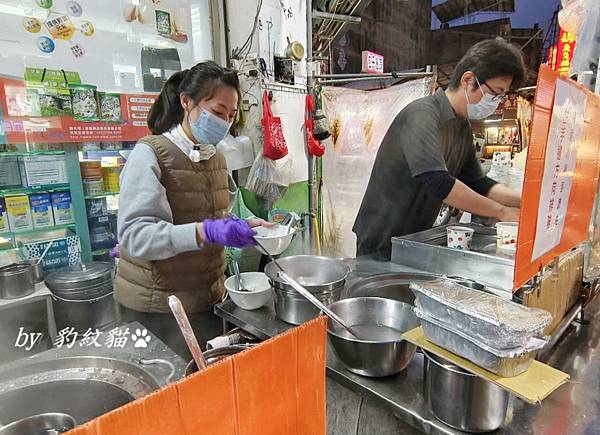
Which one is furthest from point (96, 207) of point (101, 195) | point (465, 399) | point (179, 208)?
point (465, 399)

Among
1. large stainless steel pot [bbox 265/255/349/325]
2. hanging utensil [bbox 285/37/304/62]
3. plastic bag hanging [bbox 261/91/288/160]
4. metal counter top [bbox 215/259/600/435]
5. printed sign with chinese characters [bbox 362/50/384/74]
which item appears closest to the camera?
metal counter top [bbox 215/259/600/435]

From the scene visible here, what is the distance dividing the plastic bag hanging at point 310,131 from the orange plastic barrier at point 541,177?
89.6 inches

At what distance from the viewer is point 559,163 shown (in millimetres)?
933

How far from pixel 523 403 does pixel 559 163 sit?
0.59 meters

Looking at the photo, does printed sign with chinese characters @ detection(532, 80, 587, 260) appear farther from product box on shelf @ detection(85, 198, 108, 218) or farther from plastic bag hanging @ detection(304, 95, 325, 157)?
product box on shelf @ detection(85, 198, 108, 218)

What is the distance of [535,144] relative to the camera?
80 centimetres

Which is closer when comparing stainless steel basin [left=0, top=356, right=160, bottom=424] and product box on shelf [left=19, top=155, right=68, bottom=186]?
stainless steel basin [left=0, top=356, right=160, bottom=424]

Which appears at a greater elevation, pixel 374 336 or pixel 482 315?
pixel 482 315

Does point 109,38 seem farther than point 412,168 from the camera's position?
Yes

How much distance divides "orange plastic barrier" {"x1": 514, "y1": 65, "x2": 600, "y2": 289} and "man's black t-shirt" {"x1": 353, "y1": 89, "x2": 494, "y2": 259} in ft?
1.86

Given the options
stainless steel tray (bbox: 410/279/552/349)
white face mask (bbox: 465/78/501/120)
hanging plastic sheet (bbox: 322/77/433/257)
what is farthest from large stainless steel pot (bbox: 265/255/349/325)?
hanging plastic sheet (bbox: 322/77/433/257)

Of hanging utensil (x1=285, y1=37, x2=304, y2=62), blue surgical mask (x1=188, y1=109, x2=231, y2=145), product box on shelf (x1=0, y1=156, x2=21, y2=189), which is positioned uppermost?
hanging utensil (x1=285, y1=37, x2=304, y2=62)

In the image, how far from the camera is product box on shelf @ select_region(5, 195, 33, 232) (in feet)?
7.73

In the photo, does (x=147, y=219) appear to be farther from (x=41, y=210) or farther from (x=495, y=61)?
(x=41, y=210)
